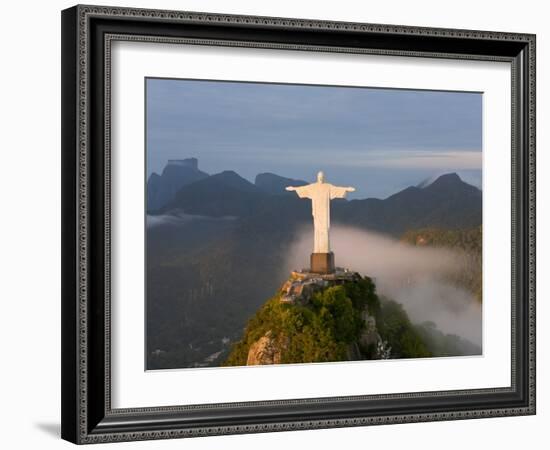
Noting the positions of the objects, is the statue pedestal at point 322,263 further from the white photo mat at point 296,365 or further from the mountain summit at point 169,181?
the mountain summit at point 169,181

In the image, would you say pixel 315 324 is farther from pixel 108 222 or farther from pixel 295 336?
pixel 108 222

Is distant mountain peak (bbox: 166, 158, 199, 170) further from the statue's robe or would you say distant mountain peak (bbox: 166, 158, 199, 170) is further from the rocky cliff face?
the rocky cliff face

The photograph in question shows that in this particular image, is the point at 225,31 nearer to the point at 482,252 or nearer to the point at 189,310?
the point at 189,310

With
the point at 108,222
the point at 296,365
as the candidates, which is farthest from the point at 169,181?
the point at 296,365

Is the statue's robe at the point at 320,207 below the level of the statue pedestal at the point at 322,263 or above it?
above

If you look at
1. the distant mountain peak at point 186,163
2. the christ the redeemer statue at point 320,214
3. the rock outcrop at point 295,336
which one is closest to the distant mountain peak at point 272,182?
the christ the redeemer statue at point 320,214

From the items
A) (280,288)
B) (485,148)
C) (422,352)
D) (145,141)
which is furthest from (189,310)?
(485,148)

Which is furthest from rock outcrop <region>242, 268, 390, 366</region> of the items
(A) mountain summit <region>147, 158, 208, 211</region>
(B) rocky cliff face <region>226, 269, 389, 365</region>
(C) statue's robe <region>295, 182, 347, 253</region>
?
(A) mountain summit <region>147, 158, 208, 211</region>
